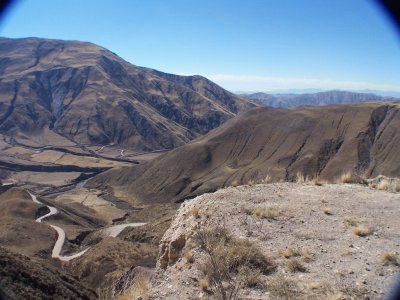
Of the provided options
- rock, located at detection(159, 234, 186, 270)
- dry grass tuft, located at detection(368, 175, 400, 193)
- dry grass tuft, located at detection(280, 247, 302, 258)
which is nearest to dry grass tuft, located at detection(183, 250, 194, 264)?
rock, located at detection(159, 234, 186, 270)

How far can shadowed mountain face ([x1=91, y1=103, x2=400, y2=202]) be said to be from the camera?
6647cm

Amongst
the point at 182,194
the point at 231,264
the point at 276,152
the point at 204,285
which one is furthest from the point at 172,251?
the point at 276,152

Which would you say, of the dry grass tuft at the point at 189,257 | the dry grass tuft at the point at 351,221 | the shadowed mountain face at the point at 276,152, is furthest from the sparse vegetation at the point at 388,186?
the shadowed mountain face at the point at 276,152

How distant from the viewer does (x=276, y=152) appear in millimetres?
78312

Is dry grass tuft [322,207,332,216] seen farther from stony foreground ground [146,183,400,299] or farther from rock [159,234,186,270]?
rock [159,234,186,270]

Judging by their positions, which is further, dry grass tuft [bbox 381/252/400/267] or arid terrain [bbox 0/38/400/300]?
arid terrain [bbox 0/38/400/300]

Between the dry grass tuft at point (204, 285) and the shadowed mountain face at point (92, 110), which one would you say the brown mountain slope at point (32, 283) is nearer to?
the dry grass tuft at point (204, 285)

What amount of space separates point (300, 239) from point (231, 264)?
1.97 m

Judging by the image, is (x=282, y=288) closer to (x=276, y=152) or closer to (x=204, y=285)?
(x=204, y=285)

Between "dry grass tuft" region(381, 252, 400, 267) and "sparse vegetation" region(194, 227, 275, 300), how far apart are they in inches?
76.4

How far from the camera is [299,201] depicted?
11.6 metres

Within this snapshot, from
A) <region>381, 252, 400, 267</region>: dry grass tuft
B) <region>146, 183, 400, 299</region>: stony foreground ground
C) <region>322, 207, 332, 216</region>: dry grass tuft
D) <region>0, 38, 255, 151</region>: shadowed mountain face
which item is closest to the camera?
<region>146, 183, 400, 299</region>: stony foreground ground

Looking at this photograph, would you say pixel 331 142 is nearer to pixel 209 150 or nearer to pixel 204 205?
pixel 209 150

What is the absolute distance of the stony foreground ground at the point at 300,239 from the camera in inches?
272
